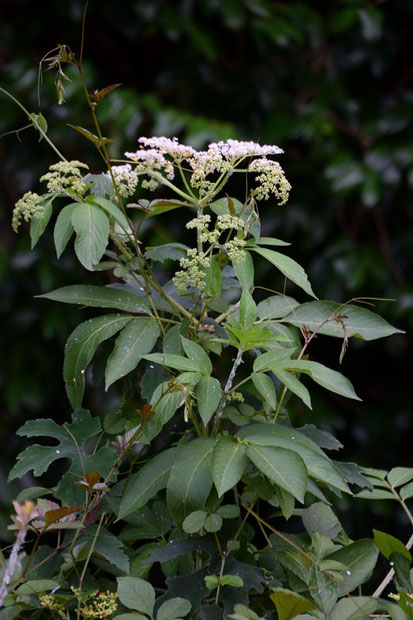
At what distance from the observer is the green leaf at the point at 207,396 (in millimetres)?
674

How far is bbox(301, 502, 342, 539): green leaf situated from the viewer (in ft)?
2.53

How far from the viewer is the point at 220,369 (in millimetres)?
1869

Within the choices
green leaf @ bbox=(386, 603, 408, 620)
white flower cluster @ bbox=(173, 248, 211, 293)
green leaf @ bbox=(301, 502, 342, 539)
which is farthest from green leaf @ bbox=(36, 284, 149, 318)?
green leaf @ bbox=(386, 603, 408, 620)

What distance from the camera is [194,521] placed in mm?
667

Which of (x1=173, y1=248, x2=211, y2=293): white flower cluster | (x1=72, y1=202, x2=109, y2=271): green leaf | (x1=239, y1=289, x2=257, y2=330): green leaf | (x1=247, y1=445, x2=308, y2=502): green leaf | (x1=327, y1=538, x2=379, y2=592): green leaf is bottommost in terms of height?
(x1=327, y1=538, x2=379, y2=592): green leaf

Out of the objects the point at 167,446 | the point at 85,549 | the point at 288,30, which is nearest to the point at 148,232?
the point at 288,30

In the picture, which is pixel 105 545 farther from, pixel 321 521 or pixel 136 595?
pixel 321 521

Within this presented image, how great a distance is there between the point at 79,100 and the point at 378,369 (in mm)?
1272

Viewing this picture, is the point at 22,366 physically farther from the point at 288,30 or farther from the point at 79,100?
the point at 288,30

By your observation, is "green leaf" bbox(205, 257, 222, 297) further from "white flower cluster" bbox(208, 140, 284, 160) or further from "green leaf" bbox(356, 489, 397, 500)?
"green leaf" bbox(356, 489, 397, 500)

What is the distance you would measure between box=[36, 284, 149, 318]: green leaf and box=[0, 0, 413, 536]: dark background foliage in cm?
110

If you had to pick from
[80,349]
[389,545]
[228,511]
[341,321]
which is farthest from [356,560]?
[80,349]

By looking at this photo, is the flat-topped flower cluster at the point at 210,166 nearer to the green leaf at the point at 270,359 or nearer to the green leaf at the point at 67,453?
the green leaf at the point at 270,359

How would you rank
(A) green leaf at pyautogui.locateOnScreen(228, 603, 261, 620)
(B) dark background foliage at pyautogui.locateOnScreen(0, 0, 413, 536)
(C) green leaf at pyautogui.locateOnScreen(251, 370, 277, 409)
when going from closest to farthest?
(A) green leaf at pyautogui.locateOnScreen(228, 603, 261, 620) < (C) green leaf at pyautogui.locateOnScreen(251, 370, 277, 409) < (B) dark background foliage at pyautogui.locateOnScreen(0, 0, 413, 536)
